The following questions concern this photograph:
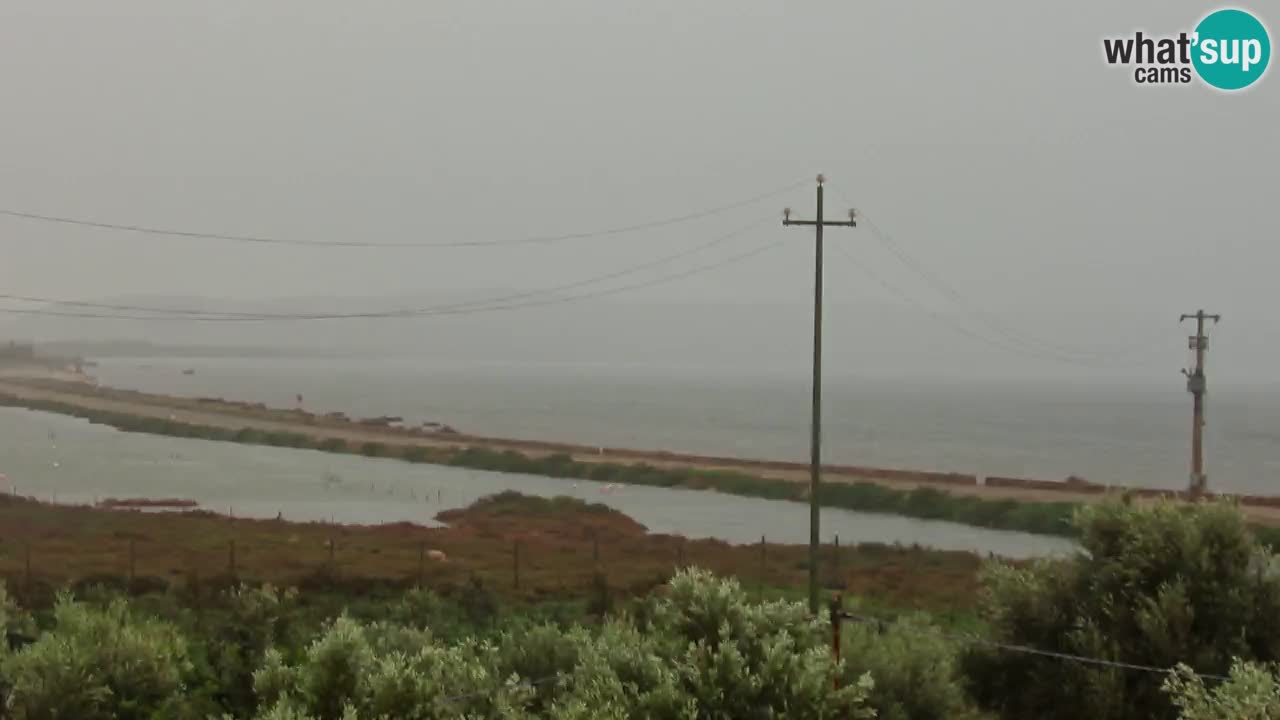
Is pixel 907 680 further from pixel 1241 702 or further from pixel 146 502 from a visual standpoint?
pixel 146 502

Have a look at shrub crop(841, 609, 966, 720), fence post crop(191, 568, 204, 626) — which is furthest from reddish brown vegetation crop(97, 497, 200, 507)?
shrub crop(841, 609, 966, 720)

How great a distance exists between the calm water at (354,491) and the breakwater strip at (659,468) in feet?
8.59

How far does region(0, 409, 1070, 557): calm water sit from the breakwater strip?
2.62m

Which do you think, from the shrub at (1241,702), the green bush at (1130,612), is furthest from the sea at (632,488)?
the shrub at (1241,702)

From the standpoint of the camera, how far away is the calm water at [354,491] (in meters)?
68.8

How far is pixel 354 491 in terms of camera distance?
280 feet

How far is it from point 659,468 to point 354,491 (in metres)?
27.7

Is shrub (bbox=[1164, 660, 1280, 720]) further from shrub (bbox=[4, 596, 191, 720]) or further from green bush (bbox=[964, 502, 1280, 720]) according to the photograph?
shrub (bbox=[4, 596, 191, 720])

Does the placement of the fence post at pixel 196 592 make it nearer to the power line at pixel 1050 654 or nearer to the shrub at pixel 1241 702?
the power line at pixel 1050 654

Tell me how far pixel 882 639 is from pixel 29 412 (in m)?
171

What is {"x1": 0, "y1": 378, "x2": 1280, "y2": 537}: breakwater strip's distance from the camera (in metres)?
A: 75.4

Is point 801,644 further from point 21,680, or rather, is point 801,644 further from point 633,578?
point 633,578

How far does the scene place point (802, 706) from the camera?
13.7m

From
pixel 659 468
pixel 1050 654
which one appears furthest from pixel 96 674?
pixel 659 468
